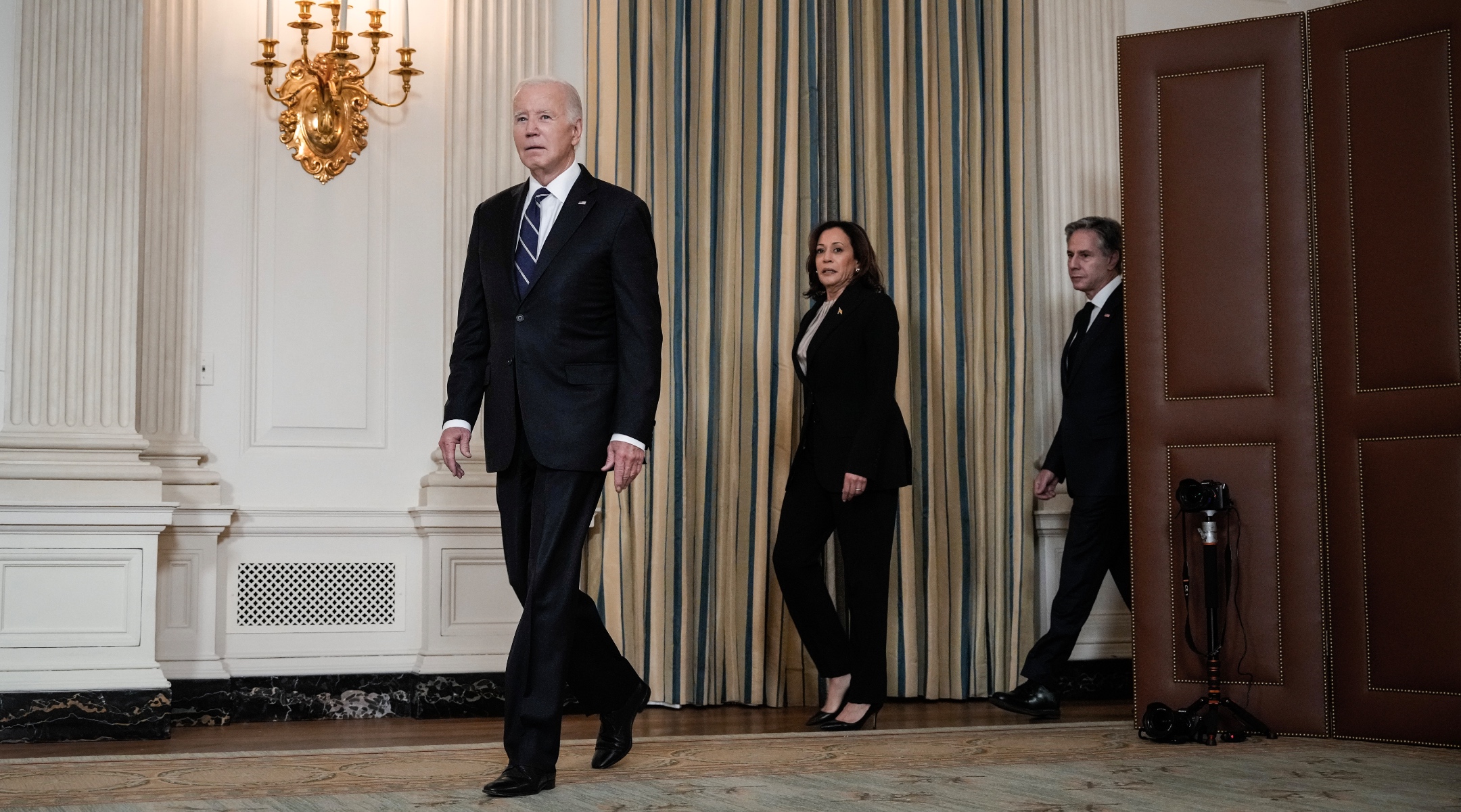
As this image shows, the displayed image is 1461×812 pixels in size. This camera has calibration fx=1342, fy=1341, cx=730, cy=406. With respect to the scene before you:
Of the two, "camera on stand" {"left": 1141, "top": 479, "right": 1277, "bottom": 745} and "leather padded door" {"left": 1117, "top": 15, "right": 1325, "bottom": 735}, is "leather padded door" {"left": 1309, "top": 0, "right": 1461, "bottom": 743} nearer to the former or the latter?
"leather padded door" {"left": 1117, "top": 15, "right": 1325, "bottom": 735}

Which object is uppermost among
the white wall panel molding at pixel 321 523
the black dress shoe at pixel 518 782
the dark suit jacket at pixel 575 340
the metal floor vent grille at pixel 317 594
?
the dark suit jacket at pixel 575 340

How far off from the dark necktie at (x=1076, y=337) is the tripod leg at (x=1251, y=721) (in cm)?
114

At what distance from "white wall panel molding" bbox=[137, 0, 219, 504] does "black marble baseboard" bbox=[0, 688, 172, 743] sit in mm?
632

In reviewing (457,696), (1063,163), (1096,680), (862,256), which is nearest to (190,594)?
(457,696)

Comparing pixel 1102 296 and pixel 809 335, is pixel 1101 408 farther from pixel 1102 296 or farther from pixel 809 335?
pixel 809 335

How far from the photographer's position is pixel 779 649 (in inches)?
182

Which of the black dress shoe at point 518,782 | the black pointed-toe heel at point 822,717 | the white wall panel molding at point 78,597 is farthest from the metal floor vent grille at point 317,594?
the black dress shoe at point 518,782

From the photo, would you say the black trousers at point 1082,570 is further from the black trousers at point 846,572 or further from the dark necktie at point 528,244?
the dark necktie at point 528,244

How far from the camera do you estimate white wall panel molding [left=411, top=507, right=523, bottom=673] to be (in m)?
4.24

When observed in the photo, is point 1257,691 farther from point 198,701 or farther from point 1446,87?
point 198,701

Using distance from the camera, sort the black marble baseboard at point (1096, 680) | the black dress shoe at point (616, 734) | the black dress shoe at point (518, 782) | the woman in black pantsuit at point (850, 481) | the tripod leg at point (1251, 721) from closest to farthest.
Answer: the black dress shoe at point (518, 782), the black dress shoe at point (616, 734), the tripod leg at point (1251, 721), the woman in black pantsuit at point (850, 481), the black marble baseboard at point (1096, 680)

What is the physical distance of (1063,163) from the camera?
5.03 m

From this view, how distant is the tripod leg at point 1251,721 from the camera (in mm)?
3688

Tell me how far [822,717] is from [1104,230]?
5.82 feet
